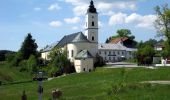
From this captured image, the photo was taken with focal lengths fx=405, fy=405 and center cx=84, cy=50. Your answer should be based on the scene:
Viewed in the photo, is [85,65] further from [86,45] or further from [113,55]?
[113,55]

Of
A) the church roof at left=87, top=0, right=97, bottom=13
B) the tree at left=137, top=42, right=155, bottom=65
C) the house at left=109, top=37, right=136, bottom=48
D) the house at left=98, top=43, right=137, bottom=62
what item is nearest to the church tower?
the church roof at left=87, top=0, right=97, bottom=13

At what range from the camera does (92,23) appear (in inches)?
3851

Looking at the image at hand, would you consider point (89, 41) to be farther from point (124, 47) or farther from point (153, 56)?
point (124, 47)

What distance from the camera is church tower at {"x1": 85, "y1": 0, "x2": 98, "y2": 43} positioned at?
97.5 m

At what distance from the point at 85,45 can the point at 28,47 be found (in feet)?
82.2

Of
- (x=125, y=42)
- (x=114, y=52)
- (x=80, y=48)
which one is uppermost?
(x=125, y=42)

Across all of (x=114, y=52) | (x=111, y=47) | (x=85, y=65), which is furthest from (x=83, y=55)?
(x=114, y=52)

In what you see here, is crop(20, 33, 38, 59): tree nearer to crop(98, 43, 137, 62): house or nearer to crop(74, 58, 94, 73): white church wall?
crop(74, 58, 94, 73): white church wall

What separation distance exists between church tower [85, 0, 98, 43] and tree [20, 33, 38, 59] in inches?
830

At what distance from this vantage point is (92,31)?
9806 cm

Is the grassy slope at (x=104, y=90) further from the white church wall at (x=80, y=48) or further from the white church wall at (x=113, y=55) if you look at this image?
the white church wall at (x=113, y=55)

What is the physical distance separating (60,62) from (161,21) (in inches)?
1020

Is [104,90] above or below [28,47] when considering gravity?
below

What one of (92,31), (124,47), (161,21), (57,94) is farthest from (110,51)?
(57,94)
